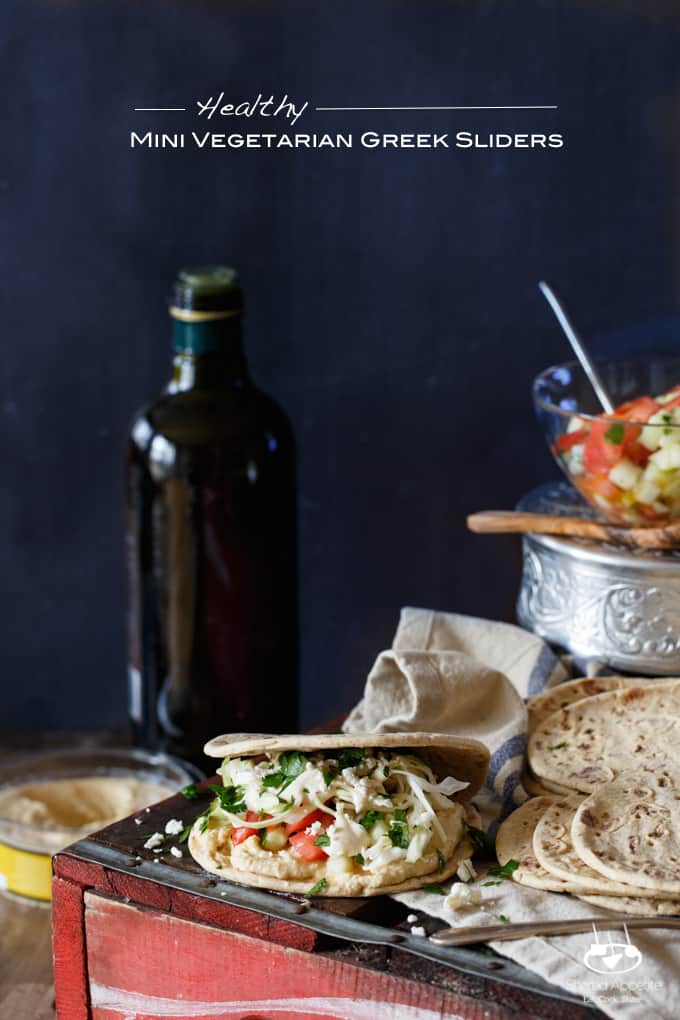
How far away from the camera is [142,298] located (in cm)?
244

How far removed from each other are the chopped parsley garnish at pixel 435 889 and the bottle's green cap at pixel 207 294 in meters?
1.05

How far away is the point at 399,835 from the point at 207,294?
1010mm

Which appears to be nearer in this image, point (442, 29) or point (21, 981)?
point (21, 981)

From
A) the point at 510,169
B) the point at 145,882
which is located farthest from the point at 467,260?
the point at 145,882

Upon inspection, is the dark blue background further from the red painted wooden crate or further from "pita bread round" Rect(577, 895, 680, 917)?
"pita bread round" Rect(577, 895, 680, 917)

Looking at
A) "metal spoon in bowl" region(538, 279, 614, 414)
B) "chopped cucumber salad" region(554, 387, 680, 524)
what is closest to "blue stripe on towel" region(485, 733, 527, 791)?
"chopped cucumber salad" region(554, 387, 680, 524)

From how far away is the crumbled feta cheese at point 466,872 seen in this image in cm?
142

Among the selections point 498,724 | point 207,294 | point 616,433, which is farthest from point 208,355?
point 498,724

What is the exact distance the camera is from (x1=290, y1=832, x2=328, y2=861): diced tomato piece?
4.69ft

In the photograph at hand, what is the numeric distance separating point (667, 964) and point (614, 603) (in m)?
0.64

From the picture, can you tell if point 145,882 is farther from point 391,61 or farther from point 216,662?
point 391,61

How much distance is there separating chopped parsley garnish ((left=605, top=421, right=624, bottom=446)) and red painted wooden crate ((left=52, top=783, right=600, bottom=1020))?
70 cm

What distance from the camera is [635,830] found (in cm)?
142

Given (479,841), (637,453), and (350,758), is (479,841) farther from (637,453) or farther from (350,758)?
(637,453)
